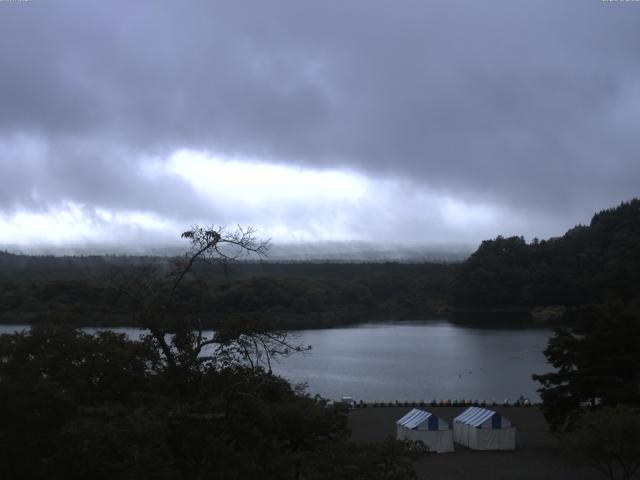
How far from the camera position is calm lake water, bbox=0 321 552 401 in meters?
34.7

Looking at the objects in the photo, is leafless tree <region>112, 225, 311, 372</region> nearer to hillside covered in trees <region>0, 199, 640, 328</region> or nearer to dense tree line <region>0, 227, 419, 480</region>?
dense tree line <region>0, 227, 419, 480</region>

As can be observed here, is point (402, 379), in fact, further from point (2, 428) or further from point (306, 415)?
point (2, 428)

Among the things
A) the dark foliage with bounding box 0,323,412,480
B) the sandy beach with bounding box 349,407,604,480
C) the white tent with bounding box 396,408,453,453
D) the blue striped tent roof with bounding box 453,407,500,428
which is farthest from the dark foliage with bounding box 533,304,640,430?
the dark foliage with bounding box 0,323,412,480

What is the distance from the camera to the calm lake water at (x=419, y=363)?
114ft

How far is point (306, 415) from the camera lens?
1173 cm

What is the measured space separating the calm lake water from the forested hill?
17.6 metres

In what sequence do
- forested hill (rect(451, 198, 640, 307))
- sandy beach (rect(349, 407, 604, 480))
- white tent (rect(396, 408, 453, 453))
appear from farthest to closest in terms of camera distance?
forested hill (rect(451, 198, 640, 307))
white tent (rect(396, 408, 453, 453))
sandy beach (rect(349, 407, 604, 480))

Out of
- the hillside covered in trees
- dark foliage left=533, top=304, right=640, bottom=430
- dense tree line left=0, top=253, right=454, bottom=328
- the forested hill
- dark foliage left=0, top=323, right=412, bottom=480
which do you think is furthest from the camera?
the forested hill

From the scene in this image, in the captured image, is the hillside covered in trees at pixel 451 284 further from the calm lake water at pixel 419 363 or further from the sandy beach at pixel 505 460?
the sandy beach at pixel 505 460

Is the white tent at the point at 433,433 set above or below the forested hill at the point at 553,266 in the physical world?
below

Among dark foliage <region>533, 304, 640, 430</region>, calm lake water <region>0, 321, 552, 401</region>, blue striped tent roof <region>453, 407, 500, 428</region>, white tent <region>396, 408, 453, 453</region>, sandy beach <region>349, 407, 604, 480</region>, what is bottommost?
calm lake water <region>0, 321, 552, 401</region>

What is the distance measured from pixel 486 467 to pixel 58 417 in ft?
37.6

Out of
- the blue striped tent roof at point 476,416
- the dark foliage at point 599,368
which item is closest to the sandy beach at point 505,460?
the blue striped tent roof at point 476,416

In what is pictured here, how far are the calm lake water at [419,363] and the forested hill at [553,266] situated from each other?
1760 centimetres
